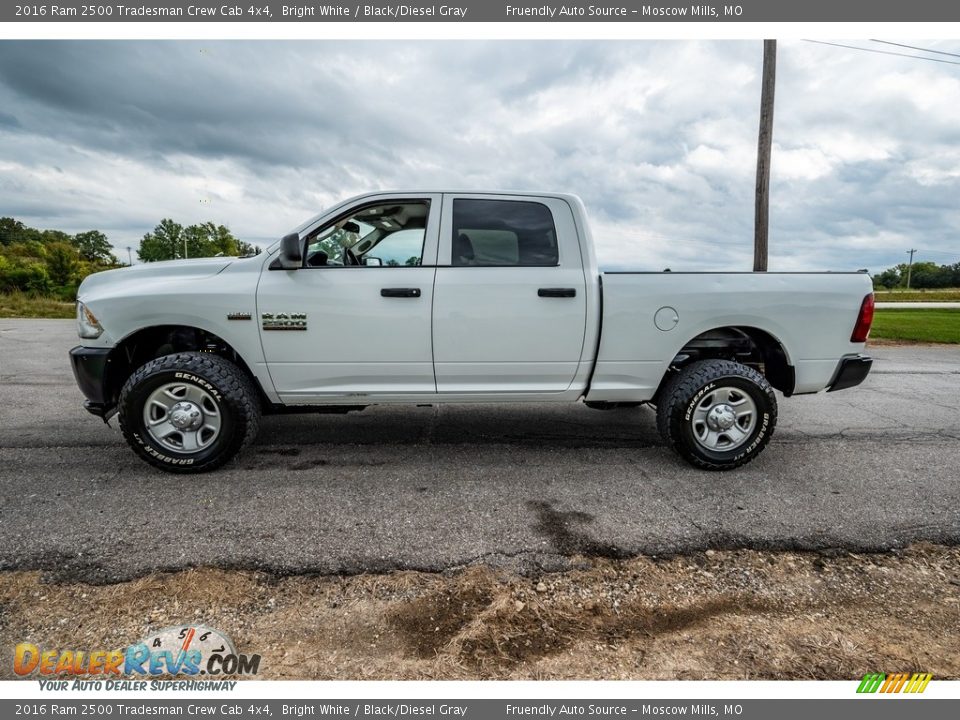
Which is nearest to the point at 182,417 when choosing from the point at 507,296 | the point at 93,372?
the point at 93,372

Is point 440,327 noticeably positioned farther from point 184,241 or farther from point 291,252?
point 184,241

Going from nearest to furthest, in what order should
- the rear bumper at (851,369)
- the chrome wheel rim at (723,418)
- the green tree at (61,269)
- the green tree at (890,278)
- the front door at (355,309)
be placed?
the front door at (355,309), the chrome wheel rim at (723,418), the rear bumper at (851,369), the green tree at (61,269), the green tree at (890,278)

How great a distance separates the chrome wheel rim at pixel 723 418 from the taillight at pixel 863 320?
0.95 meters

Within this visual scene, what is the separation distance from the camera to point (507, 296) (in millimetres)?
3613

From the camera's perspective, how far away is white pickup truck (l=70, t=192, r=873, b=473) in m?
3.52

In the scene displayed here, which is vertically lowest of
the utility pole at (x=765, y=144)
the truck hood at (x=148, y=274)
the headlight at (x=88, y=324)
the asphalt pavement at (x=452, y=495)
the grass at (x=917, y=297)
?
the asphalt pavement at (x=452, y=495)

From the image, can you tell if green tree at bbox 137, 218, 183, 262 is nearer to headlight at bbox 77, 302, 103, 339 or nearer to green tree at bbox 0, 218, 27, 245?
green tree at bbox 0, 218, 27, 245

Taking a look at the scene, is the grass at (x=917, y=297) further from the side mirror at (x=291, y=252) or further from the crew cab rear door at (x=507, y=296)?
the side mirror at (x=291, y=252)

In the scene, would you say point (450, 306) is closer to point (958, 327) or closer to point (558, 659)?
point (558, 659)

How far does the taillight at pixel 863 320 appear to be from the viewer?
3.75 m

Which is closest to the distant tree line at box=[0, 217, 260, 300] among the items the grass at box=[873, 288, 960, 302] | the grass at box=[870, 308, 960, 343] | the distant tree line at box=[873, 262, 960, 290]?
the grass at box=[870, 308, 960, 343]

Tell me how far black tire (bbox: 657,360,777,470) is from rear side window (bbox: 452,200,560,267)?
132 cm

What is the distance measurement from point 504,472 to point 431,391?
0.78 m

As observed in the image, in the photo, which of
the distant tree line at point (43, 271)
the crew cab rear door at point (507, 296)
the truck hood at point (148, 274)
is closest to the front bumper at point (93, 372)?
the truck hood at point (148, 274)
